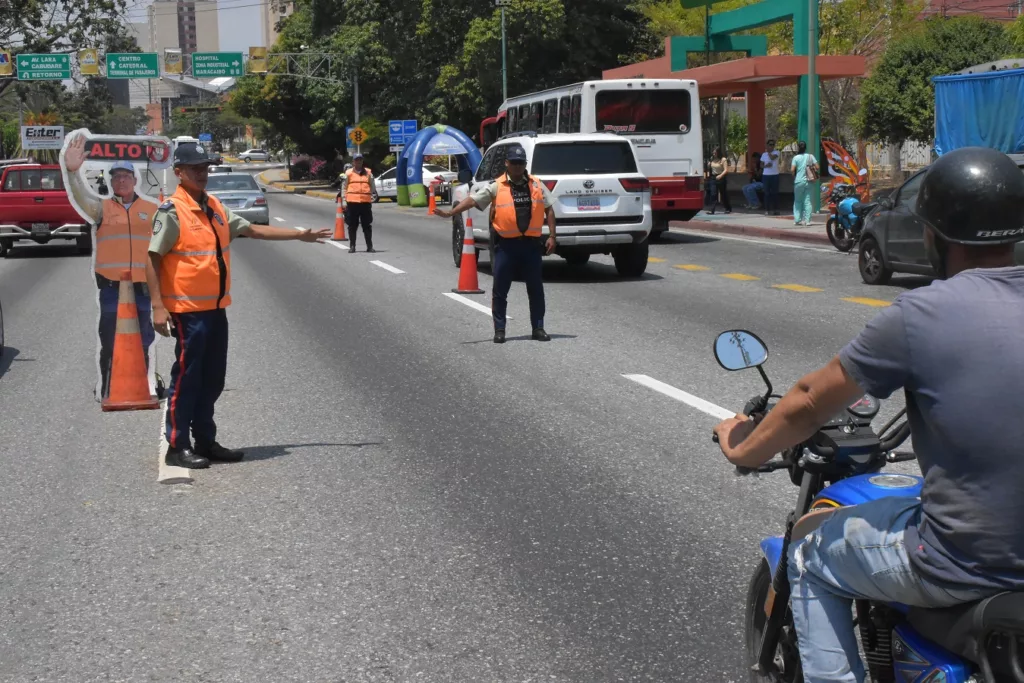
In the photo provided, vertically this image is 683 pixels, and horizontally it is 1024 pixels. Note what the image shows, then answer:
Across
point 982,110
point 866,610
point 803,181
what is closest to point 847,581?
point 866,610

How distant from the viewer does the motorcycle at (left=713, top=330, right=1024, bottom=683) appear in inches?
101

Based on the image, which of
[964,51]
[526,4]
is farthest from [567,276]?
[526,4]

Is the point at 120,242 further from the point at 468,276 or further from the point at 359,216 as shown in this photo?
the point at 359,216

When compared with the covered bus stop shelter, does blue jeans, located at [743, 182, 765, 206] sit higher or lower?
lower

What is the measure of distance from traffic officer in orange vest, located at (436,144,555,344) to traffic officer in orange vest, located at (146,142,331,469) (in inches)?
182

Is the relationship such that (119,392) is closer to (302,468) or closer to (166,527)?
(302,468)

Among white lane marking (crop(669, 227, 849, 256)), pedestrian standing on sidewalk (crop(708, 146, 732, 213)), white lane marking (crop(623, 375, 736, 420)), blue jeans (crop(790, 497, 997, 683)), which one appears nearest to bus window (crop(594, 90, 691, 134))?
white lane marking (crop(669, 227, 849, 256))

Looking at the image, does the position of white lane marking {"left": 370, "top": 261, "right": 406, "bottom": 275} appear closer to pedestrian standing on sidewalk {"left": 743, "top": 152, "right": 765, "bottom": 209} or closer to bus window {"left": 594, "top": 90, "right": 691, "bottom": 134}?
bus window {"left": 594, "top": 90, "right": 691, "bottom": 134}

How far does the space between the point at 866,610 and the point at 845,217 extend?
61.0 ft

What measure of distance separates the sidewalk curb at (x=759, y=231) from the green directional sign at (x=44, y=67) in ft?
113

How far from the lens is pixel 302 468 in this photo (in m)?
7.33

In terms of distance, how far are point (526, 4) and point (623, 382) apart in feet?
132

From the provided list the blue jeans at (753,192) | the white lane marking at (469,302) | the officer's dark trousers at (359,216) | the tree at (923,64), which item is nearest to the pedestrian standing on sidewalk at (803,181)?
the blue jeans at (753,192)

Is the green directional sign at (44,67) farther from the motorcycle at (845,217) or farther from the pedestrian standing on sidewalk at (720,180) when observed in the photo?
the motorcycle at (845,217)
